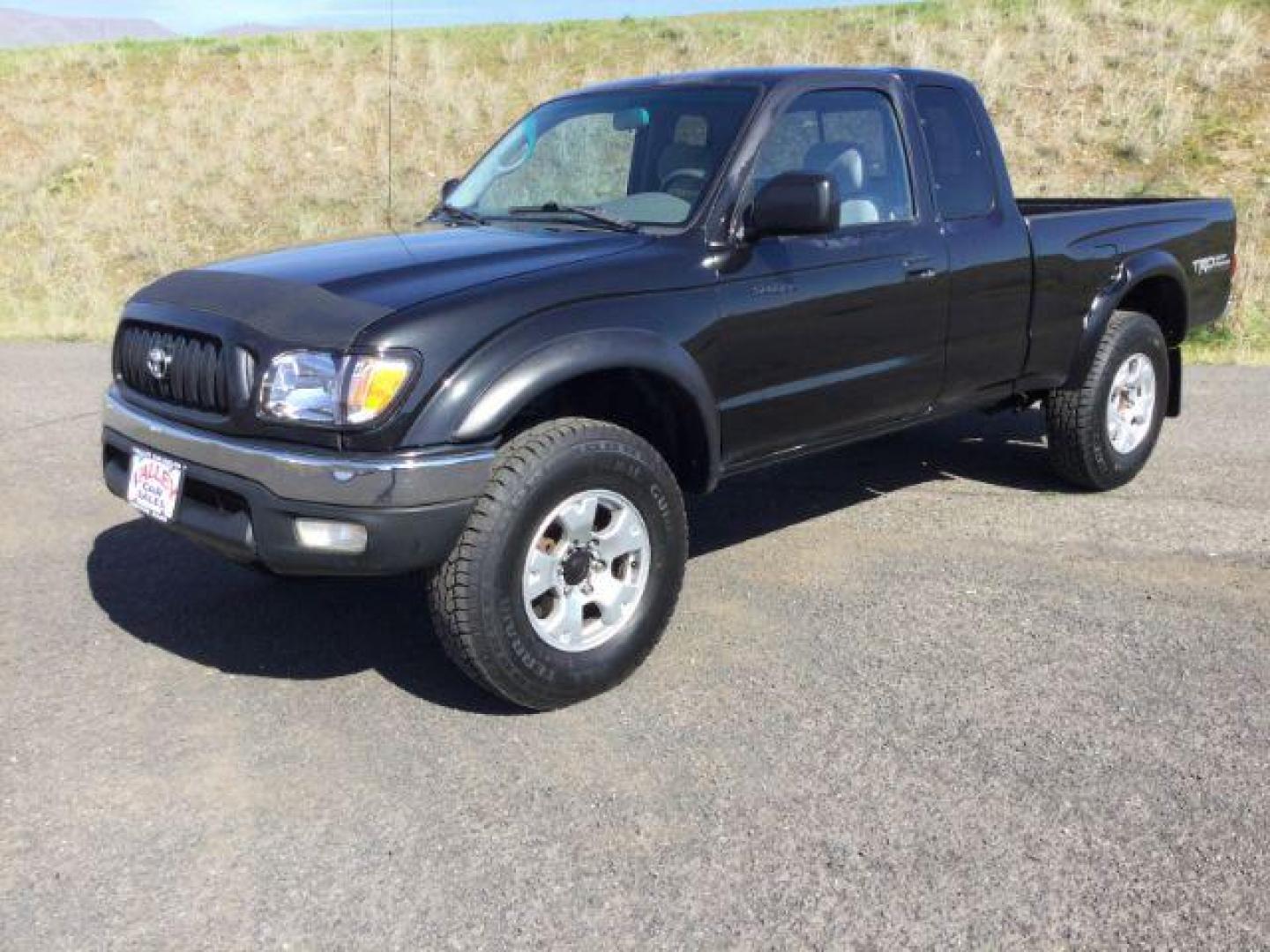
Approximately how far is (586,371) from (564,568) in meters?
0.59

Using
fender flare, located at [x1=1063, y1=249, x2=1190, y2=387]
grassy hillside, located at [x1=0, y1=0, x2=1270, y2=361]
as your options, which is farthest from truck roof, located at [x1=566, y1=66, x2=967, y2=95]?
grassy hillside, located at [x1=0, y1=0, x2=1270, y2=361]

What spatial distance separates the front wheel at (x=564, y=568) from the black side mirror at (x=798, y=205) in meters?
0.85

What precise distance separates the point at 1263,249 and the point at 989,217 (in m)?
13.1

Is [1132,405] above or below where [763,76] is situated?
below

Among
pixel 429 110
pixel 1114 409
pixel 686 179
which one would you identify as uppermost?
pixel 429 110

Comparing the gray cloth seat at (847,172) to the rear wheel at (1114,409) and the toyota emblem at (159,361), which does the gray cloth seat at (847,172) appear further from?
the toyota emblem at (159,361)

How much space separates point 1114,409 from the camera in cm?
594

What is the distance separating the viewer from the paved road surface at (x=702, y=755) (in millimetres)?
2760

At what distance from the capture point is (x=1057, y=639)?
4203mm

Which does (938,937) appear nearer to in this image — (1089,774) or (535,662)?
Result: (1089,774)

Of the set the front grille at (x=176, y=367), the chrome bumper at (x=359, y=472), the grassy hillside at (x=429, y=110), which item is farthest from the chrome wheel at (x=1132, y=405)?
the grassy hillside at (x=429, y=110)

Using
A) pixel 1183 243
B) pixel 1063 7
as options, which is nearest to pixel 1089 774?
pixel 1183 243

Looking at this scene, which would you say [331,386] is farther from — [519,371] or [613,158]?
[613,158]

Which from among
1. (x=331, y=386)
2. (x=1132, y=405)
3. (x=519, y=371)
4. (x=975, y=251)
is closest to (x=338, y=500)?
(x=331, y=386)
